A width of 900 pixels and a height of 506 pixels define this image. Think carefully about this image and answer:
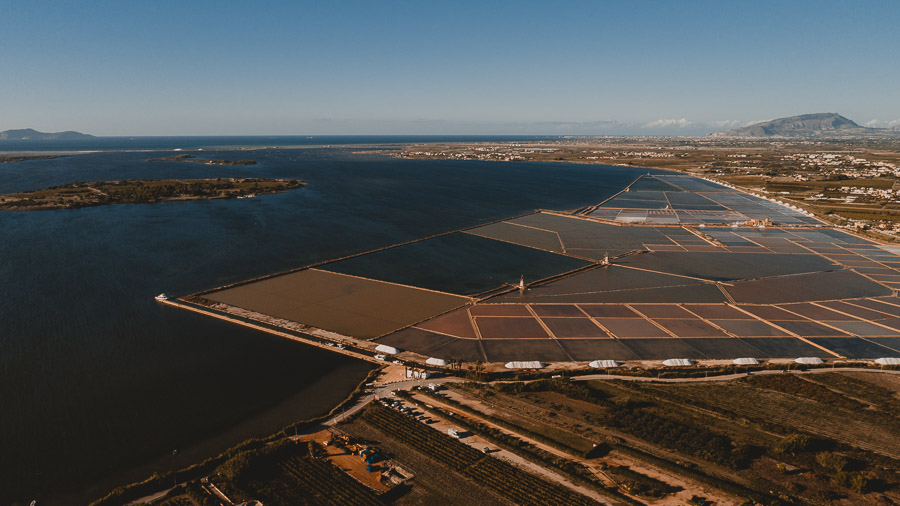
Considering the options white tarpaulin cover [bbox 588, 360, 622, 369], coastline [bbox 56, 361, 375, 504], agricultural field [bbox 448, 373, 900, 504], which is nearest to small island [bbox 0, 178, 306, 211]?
coastline [bbox 56, 361, 375, 504]

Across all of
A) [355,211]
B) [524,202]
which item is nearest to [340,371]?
[355,211]

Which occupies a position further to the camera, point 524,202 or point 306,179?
point 306,179

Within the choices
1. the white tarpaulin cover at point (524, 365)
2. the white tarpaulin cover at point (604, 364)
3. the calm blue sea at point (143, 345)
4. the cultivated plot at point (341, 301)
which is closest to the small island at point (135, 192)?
the calm blue sea at point (143, 345)

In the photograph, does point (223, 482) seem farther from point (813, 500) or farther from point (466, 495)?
point (813, 500)

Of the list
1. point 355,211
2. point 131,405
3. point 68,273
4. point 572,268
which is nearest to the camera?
point 131,405

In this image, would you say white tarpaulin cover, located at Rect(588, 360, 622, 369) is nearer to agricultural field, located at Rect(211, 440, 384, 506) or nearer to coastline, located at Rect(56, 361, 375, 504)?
coastline, located at Rect(56, 361, 375, 504)

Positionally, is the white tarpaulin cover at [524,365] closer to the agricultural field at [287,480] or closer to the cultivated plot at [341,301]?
the cultivated plot at [341,301]
